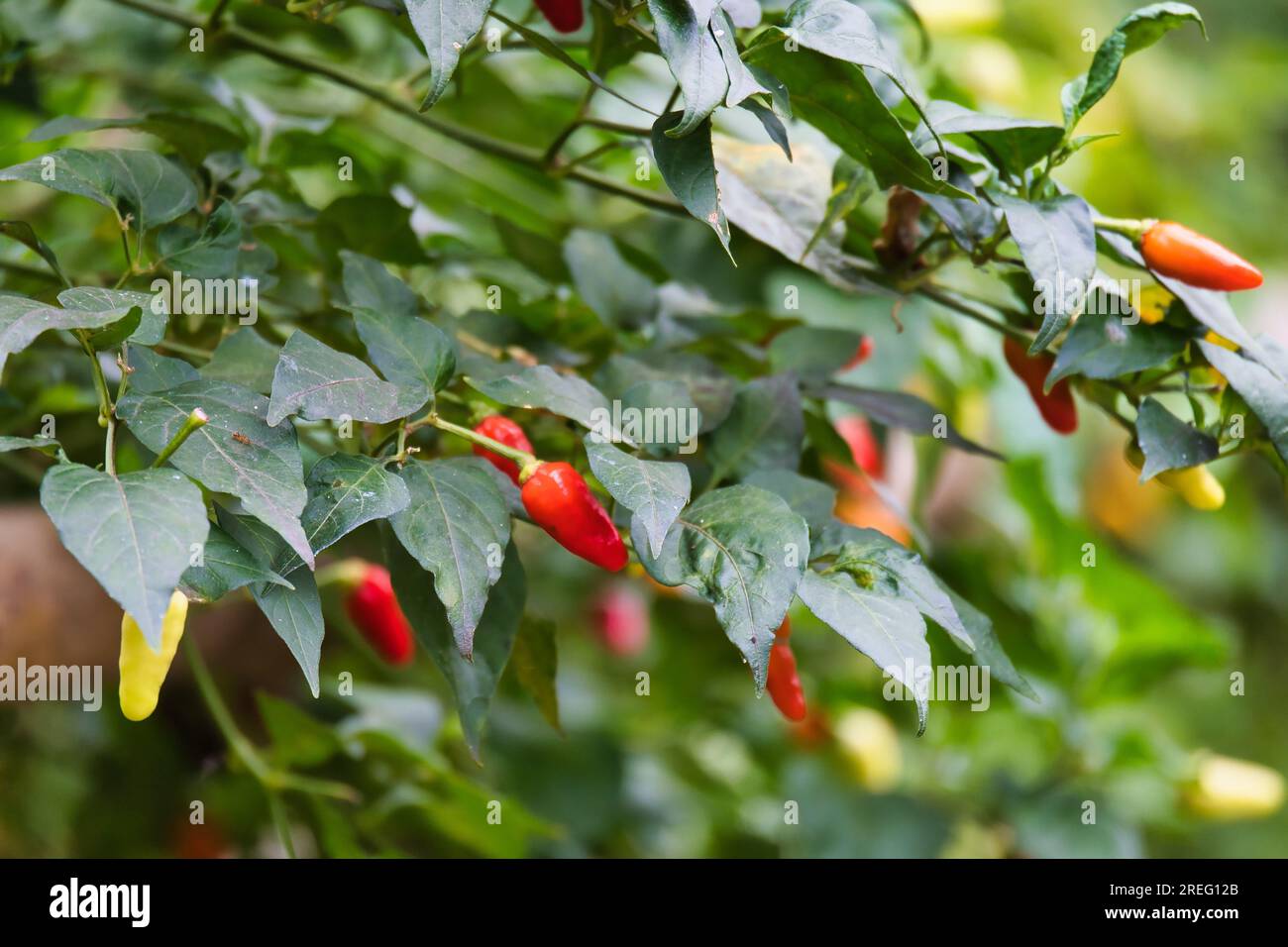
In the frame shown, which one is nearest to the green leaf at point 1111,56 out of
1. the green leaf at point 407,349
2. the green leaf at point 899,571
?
the green leaf at point 899,571

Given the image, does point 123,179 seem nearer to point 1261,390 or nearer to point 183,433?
point 183,433

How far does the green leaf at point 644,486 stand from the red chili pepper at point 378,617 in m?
0.45

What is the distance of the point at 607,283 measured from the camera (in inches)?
32.2

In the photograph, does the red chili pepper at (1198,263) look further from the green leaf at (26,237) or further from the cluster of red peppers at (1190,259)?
the green leaf at (26,237)

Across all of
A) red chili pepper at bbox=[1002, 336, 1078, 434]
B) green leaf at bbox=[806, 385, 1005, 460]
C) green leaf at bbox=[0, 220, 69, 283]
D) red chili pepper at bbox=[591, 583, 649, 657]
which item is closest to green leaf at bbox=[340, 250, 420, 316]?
green leaf at bbox=[0, 220, 69, 283]

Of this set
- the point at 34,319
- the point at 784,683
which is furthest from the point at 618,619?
the point at 34,319

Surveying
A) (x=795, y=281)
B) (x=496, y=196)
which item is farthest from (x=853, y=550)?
(x=496, y=196)

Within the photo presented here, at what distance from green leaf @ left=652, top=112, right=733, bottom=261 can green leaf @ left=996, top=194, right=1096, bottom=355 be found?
0.49 ft

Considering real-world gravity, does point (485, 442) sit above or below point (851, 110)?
below

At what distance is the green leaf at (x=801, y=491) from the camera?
661 mm

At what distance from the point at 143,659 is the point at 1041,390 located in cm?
54
